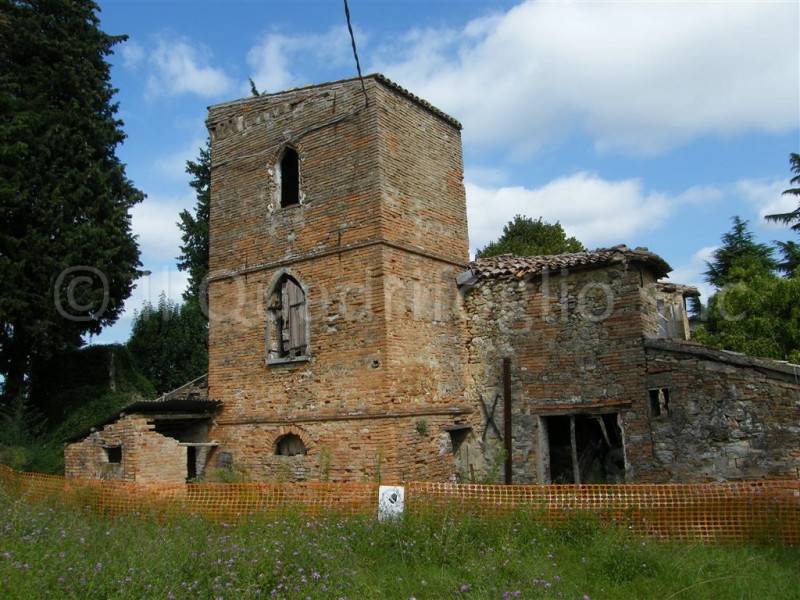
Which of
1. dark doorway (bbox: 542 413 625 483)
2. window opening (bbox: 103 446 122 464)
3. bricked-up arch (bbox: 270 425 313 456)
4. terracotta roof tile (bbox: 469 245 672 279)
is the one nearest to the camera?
terracotta roof tile (bbox: 469 245 672 279)

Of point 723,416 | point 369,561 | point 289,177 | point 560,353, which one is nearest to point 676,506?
point 723,416

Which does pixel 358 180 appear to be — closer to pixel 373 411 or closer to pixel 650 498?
pixel 373 411

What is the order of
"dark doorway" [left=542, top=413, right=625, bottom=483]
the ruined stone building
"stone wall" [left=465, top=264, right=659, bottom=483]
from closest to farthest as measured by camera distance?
the ruined stone building → "stone wall" [left=465, top=264, right=659, bottom=483] → "dark doorway" [left=542, top=413, right=625, bottom=483]

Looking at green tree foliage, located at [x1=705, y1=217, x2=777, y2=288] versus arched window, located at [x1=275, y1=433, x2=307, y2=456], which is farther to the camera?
green tree foliage, located at [x1=705, y1=217, x2=777, y2=288]

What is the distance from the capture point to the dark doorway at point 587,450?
40.0ft

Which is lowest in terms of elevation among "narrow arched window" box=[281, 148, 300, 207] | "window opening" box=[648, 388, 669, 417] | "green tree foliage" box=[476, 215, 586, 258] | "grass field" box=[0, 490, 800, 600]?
"grass field" box=[0, 490, 800, 600]

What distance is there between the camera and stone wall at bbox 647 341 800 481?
9.54 meters

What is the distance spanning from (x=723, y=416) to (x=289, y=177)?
9.12 meters

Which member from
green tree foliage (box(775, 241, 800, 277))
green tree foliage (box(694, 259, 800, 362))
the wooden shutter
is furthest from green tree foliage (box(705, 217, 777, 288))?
the wooden shutter

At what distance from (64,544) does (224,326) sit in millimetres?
7084

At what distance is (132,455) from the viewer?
11.4m

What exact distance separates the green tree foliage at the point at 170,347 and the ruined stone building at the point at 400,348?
14329mm

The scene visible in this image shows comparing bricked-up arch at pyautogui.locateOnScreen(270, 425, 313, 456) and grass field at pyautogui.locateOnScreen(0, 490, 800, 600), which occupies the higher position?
bricked-up arch at pyautogui.locateOnScreen(270, 425, 313, 456)

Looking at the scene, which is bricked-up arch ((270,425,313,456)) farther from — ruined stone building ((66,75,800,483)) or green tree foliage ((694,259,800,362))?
green tree foliage ((694,259,800,362))
